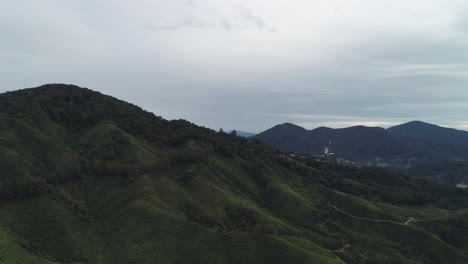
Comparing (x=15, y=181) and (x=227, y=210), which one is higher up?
(x=15, y=181)

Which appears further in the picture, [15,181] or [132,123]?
[132,123]

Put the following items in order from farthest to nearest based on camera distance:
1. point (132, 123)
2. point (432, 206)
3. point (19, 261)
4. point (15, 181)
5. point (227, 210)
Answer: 1. point (432, 206)
2. point (132, 123)
3. point (227, 210)
4. point (15, 181)
5. point (19, 261)

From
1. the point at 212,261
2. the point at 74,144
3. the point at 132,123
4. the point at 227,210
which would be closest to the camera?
the point at 212,261

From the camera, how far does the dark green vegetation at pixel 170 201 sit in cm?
10325

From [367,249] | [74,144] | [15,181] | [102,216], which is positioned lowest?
[367,249]

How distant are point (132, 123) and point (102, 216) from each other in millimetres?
55372

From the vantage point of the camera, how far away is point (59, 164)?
130m

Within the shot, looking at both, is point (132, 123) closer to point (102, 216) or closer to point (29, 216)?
point (102, 216)

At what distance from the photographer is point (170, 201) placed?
123 meters

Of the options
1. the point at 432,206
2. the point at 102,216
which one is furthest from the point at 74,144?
the point at 432,206

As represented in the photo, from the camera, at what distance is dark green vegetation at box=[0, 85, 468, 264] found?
103 metres

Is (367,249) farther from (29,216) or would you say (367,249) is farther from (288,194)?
(29,216)

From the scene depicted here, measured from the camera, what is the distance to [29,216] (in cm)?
10462

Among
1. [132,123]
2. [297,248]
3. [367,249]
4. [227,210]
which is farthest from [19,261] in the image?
[367,249]
